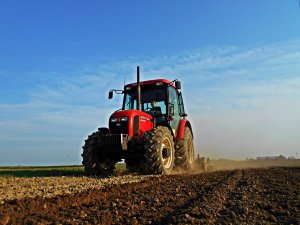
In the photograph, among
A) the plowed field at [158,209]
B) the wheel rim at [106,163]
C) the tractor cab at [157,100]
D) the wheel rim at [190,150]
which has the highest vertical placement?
the tractor cab at [157,100]

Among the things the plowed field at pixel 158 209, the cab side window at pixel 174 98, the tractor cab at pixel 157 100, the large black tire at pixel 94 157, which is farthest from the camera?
the cab side window at pixel 174 98

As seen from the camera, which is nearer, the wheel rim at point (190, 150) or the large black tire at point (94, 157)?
the large black tire at point (94, 157)

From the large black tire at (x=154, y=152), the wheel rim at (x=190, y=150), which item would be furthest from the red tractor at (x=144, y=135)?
the wheel rim at (x=190, y=150)

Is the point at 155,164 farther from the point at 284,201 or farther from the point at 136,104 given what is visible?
the point at 284,201

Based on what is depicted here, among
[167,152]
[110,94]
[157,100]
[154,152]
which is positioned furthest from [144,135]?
[110,94]

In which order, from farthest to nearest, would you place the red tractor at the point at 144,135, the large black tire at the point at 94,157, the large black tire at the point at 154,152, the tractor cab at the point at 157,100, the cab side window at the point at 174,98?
the cab side window at the point at 174,98 < the tractor cab at the point at 157,100 < the large black tire at the point at 94,157 < the red tractor at the point at 144,135 < the large black tire at the point at 154,152

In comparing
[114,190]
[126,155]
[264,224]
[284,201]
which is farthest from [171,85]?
[264,224]

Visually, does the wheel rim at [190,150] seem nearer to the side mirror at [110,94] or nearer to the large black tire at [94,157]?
the side mirror at [110,94]

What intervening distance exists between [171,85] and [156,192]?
6.00 metres

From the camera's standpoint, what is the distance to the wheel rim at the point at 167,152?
8.98 meters

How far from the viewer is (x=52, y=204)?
3932 mm

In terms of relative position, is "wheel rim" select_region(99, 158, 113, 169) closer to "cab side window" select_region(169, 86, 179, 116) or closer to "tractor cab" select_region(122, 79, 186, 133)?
"tractor cab" select_region(122, 79, 186, 133)

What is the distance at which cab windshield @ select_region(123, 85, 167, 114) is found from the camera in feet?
33.2

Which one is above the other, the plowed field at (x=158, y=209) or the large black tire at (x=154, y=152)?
the large black tire at (x=154, y=152)
